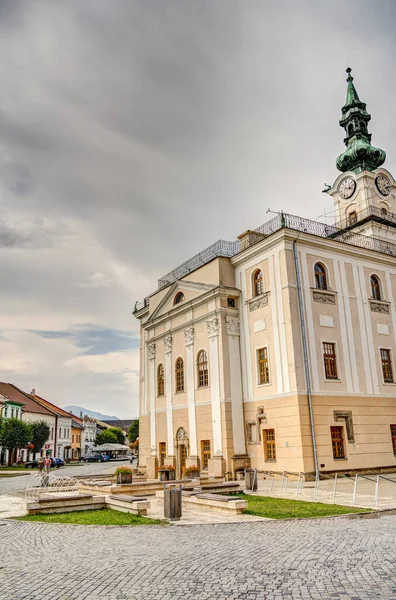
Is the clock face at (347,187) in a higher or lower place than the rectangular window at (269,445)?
higher

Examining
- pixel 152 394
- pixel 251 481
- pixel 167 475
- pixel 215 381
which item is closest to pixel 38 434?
pixel 152 394

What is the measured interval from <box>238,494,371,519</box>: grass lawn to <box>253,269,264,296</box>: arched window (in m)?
13.8

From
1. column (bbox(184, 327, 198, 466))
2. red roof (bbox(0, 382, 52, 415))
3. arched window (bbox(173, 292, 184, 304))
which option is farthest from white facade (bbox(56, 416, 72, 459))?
column (bbox(184, 327, 198, 466))

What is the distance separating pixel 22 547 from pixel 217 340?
19.9 metres

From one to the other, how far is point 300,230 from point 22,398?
66.2 meters

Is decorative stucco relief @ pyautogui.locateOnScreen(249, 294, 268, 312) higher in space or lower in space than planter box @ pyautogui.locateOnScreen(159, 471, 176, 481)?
higher

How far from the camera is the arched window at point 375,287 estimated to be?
1217 inches

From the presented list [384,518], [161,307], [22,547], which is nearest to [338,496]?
[384,518]

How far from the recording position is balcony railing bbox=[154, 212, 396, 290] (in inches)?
1153

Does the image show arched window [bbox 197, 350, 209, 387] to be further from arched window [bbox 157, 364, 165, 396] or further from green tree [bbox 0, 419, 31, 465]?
green tree [bbox 0, 419, 31, 465]

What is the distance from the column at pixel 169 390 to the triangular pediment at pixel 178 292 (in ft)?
7.41

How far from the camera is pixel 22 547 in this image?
1067 centimetres

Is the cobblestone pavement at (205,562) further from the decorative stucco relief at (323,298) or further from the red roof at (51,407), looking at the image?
the red roof at (51,407)

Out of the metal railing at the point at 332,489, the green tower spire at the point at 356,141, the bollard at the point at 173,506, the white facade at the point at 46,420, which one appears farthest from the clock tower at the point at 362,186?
the white facade at the point at 46,420
